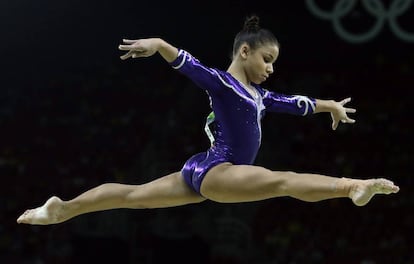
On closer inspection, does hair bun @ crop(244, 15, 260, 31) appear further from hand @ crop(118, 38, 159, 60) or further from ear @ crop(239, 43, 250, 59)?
hand @ crop(118, 38, 159, 60)

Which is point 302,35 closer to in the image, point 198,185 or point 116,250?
point 116,250

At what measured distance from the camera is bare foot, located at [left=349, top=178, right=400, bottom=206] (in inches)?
138

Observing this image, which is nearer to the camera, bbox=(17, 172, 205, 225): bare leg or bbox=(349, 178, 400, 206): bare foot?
bbox=(349, 178, 400, 206): bare foot

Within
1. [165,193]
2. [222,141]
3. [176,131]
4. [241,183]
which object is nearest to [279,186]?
[241,183]

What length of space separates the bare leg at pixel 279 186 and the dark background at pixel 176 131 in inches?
222

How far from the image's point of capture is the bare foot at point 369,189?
11.5 ft

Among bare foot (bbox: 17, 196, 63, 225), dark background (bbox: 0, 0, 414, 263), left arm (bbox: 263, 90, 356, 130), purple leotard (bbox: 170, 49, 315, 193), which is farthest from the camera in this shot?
dark background (bbox: 0, 0, 414, 263)

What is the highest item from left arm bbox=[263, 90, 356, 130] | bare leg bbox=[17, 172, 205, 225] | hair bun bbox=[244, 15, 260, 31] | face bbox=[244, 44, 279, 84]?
hair bun bbox=[244, 15, 260, 31]

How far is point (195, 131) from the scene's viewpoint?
12.3 meters

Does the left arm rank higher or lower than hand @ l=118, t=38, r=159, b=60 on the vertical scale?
higher

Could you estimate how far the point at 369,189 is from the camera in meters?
3.53

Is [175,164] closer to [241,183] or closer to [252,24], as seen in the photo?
[252,24]

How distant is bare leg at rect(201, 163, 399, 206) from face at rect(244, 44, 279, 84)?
1.87 feet

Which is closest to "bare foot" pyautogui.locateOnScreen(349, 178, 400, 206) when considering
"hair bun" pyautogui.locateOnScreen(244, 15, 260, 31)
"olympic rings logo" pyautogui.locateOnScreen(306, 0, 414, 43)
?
"hair bun" pyautogui.locateOnScreen(244, 15, 260, 31)
